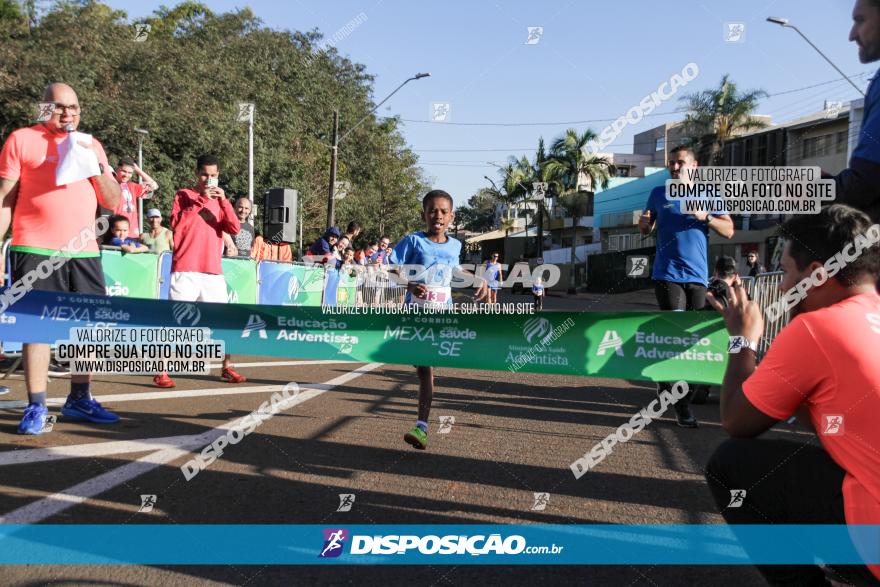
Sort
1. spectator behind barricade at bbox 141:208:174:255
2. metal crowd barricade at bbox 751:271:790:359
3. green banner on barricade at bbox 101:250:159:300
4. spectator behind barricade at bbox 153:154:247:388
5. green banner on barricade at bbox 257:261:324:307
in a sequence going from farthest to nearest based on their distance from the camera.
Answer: green banner on barricade at bbox 257:261:324:307
spectator behind barricade at bbox 141:208:174:255
green banner on barricade at bbox 101:250:159:300
metal crowd barricade at bbox 751:271:790:359
spectator behind barricade at bbox 153:154:247:388

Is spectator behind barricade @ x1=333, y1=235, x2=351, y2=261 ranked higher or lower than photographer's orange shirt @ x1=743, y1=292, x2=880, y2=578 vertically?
higher

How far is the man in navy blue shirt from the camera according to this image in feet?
9.02

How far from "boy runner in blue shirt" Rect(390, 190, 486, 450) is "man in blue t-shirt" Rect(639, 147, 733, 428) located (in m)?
1.71

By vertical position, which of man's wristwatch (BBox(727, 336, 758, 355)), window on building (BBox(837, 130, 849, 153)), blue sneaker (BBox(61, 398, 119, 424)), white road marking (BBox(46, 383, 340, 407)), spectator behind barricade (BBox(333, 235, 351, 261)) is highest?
window on building (BBox(837, 130, 849, 153))

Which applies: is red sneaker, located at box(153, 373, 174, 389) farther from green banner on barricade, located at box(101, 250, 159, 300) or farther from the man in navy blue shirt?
the man in navy blue shirt

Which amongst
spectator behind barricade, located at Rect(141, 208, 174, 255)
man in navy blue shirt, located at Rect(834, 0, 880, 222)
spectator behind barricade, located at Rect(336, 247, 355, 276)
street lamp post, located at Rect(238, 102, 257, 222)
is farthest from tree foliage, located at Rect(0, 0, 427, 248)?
man in navy blue shirt, located at Rect(834, 0, 880, 222)

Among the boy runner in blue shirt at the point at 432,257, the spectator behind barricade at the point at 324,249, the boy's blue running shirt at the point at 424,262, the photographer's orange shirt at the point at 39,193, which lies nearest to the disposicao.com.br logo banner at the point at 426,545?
the boy runner in blue shirt at the point at 432,257

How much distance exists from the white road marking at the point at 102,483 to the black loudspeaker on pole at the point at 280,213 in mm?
11295

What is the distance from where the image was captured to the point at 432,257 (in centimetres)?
506

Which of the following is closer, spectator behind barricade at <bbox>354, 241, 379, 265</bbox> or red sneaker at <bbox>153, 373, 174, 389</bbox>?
red sneaker at <bbox>153, 373, 174, 389</bbox>

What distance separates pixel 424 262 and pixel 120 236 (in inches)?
234

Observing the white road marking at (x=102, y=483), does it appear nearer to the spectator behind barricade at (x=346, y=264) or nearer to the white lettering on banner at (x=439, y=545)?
the white lettering on banner at (x=439, y=545)

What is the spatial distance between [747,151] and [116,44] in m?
35.0

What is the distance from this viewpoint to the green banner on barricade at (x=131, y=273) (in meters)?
8.76
